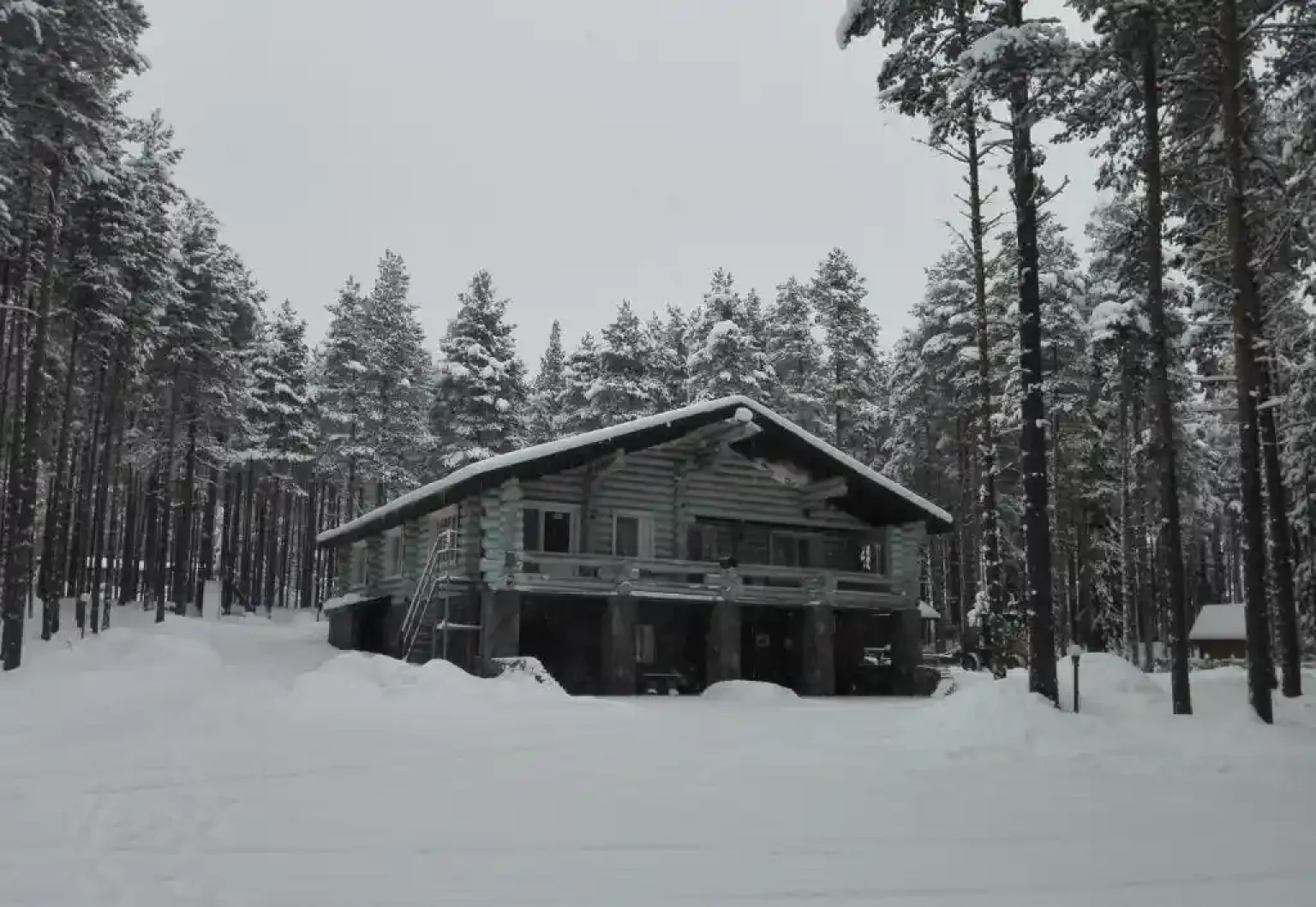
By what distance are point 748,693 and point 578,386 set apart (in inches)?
1279

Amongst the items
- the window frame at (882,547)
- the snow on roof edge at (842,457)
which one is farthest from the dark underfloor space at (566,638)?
the window frame at (882,547)

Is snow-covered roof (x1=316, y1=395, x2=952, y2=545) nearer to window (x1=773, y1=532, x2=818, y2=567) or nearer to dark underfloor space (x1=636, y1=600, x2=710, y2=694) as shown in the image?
window (x1=773, y1=532, x2=818, y2=567)

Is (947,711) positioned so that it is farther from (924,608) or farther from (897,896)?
(924,608)

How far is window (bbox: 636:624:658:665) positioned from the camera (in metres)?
26.5

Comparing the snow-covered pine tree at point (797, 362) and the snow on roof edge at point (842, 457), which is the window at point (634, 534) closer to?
the snow on roof edge at point (842, 457)

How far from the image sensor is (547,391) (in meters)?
63.6

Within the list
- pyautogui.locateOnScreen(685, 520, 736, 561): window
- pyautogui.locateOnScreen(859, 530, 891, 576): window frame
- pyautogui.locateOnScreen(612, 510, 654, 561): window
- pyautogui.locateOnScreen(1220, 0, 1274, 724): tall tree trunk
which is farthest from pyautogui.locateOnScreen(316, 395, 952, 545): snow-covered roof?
pyautogui.locateOnScreen(1220, 0, 1274, 724): tall tree trunk

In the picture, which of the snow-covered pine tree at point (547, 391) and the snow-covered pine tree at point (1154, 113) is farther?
the snow-covered pine tree at point (547, 391)

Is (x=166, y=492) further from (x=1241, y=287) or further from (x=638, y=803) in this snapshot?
(x=1241, y=287)

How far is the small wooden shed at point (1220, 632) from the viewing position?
53.4 metres

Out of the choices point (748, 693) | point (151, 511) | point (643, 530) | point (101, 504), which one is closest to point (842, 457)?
point (643, 530)

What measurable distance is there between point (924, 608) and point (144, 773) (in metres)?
30.6

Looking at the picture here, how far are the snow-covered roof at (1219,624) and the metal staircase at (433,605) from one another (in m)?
A: 43.1

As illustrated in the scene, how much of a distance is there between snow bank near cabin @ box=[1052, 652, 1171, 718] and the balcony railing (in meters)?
7.13
